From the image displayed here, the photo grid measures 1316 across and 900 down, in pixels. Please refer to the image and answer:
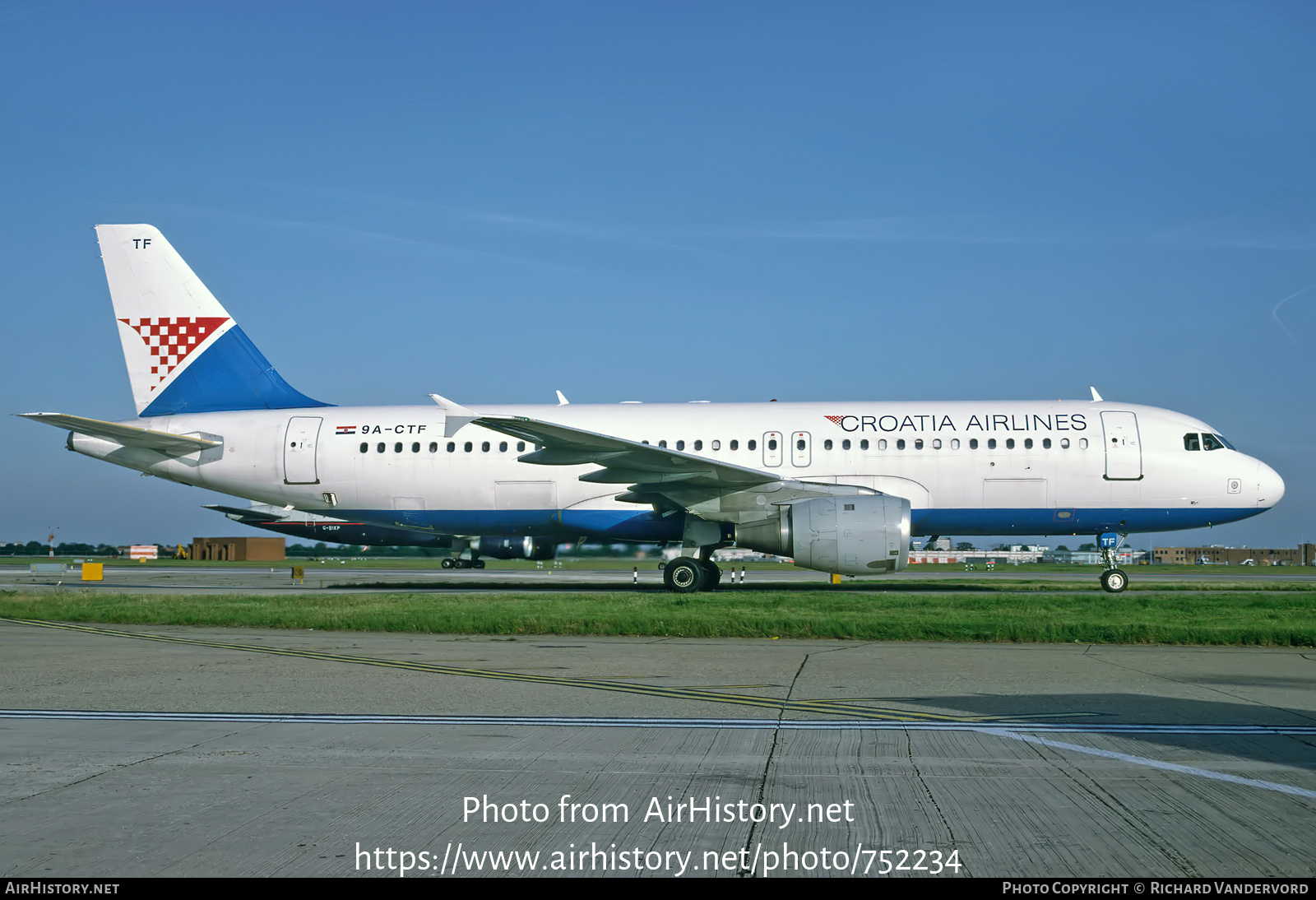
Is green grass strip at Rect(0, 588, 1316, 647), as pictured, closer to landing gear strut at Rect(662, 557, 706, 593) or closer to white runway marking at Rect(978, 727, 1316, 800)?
landing gear strut at Rect(662, 557, 706, 593)

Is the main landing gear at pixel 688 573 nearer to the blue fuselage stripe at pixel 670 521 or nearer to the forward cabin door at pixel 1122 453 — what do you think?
the blue fuselage stripe at pixel 670 521

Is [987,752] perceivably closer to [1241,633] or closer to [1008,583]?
[1241,633]

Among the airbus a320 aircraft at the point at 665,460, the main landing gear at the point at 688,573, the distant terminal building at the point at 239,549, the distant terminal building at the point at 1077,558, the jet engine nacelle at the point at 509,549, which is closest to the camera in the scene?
the airbus a320 aircraft at the point at 665,460

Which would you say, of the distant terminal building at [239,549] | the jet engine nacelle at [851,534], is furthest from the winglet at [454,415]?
the distant terminal building at [239,549]

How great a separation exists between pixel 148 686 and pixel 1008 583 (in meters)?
23.3

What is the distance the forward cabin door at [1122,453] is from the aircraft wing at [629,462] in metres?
7.25

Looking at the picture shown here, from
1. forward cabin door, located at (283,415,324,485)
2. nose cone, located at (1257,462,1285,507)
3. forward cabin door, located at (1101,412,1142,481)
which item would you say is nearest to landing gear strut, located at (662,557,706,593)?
forward cabin door, located at (283,415,324,485)

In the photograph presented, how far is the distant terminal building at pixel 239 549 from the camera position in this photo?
293 feet

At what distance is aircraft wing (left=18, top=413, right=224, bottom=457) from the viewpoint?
22406 mm

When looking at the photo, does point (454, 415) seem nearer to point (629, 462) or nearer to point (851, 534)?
point (629, 462)

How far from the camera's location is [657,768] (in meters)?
5.77

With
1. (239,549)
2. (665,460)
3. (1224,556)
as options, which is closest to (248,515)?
(665,460)

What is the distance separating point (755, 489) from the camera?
21281 mm

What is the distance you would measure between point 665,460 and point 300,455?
923 cm
